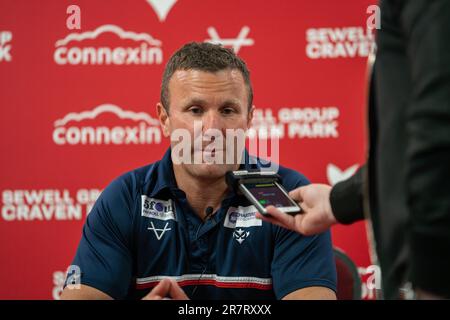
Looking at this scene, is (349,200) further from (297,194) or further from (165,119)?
(165,119)

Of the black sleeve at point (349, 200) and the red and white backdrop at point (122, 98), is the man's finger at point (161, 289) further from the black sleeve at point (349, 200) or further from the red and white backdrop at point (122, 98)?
the red and white backdrop at point (122, 98)

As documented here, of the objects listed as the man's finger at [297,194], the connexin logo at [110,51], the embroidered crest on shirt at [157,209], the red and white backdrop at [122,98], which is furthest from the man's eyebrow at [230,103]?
the connexin logo at [110,51]

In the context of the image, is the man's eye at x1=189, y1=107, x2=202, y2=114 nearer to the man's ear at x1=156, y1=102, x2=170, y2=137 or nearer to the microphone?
the man's ear at x1=156, y1=102, x2=170, y2=137

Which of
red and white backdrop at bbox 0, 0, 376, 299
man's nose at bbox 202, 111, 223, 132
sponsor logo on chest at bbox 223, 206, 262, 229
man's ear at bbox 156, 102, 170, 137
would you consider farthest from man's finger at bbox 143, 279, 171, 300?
red and white backdrop at bbox 0, 0, 376, 299

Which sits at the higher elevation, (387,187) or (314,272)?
(387,187)

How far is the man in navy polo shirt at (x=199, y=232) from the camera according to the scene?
136cm

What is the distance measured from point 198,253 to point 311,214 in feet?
1.93

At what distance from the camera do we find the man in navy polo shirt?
1.36 meters

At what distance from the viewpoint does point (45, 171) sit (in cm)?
244

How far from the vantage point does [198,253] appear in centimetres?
143

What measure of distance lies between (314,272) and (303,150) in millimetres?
1124

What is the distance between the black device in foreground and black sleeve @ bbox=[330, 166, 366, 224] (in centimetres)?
15
